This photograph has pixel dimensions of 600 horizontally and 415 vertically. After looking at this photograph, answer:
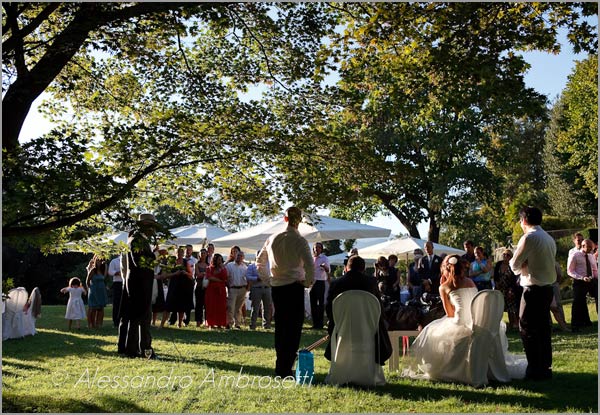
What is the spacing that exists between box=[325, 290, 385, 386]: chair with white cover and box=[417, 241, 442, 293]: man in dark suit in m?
7.55

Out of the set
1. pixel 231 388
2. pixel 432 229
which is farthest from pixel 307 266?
pixel 432 229

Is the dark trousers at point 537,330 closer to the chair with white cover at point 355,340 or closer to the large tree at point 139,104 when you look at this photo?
the chair with white cover at point 355,340

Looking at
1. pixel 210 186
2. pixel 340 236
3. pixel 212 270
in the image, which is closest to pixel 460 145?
pixel 340 236

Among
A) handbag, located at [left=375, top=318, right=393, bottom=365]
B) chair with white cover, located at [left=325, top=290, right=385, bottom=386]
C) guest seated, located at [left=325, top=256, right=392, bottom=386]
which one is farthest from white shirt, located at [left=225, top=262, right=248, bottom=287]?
handbag, located at [left=375, top=318, right=393, bottom=365]

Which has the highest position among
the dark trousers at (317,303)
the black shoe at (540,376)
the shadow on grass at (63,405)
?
the dark trousers at (317,303)

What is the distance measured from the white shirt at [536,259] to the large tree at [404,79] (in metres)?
1.40

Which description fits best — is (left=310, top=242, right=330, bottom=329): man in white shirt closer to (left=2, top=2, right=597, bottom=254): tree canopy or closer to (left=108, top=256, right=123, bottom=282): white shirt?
(left=108, top=256, right=123, bottom=282): white shirt

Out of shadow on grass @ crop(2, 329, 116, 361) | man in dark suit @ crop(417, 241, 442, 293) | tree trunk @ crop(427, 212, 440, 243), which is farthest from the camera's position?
tree trunk @ crop(427, 212, 440, 243)

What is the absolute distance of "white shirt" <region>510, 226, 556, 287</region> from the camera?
8.39 metres

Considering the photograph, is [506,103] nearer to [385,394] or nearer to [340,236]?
[385,394]

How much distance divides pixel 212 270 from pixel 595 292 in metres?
8.31

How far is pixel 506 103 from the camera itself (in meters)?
8.32

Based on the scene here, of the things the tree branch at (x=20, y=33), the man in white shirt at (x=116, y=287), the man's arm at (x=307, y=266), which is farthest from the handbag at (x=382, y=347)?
the man in white shirt at (x=116, y=287)

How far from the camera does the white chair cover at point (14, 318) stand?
14234 mm
